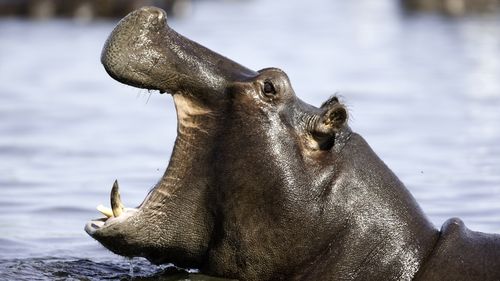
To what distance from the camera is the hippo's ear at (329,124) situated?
6387 mm

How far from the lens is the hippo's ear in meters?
6.39

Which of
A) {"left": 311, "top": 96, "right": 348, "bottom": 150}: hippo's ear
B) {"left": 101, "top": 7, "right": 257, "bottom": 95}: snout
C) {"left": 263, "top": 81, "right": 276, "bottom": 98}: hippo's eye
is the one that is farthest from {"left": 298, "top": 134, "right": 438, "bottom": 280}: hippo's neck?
{"left": 101, "top": 7, "right": 257, "bottom": 95}: snout

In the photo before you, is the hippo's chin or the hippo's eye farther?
the hippo's eye

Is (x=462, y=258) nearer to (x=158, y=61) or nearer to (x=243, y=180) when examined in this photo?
(x=243, y=180)

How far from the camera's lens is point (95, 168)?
12102 millimetres

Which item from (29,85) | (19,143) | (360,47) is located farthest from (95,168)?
(360,47)

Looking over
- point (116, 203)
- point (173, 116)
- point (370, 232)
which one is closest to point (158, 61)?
point (116, 203)

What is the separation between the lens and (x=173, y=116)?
631 inches

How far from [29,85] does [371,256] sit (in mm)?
13942

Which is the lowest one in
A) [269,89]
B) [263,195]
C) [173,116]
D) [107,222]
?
[107,222]

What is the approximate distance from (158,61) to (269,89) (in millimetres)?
610

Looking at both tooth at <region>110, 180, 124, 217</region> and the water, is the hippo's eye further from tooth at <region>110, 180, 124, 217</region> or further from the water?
the water

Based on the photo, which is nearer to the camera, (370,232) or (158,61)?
(370,232)

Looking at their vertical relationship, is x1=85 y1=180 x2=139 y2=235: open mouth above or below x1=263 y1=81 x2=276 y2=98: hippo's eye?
below
